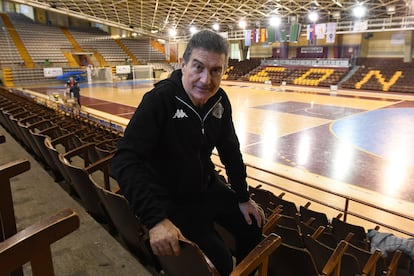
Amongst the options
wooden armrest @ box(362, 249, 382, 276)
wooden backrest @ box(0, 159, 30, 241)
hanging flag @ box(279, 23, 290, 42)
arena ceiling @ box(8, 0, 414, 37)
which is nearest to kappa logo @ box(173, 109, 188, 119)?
wooden backrest @ box(0, 159, 30, 241)

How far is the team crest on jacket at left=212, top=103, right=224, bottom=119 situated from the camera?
153 cm

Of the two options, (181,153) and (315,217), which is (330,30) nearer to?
(315,217)

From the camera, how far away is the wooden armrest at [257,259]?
1036 mm

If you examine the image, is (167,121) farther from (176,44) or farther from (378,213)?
(176,44)

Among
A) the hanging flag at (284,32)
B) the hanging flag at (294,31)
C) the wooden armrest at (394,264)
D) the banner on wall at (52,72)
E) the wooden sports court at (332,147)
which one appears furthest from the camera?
the banner on wall at (52,72)

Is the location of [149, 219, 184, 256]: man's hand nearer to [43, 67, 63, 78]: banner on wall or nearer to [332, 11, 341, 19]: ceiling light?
[332, 11, 341, 19]: ceiling light

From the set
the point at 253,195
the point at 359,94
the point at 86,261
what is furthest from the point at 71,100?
the point at 359,94

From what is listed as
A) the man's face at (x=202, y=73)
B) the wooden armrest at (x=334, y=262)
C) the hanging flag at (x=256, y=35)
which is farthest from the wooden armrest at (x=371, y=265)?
the hanging flag at (x=256, y=35)

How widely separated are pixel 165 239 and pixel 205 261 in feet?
0.59

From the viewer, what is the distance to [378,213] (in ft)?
13.5

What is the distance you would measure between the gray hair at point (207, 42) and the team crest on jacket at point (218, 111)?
0.28m

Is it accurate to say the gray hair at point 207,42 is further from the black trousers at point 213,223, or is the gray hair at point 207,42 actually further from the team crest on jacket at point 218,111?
the black trousers at point 213,223

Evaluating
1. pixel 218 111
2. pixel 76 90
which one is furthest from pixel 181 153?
pixel 76 90

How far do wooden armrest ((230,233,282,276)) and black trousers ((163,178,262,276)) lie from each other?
233 millimetres
